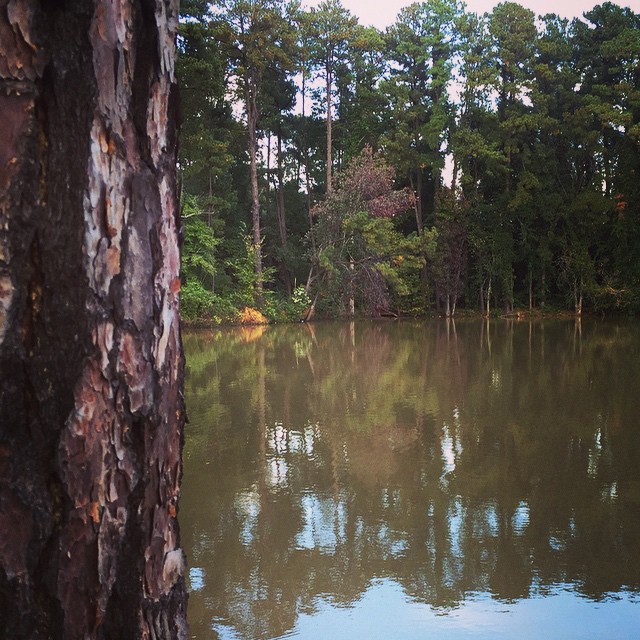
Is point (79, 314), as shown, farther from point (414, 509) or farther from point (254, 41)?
point (254, 41)

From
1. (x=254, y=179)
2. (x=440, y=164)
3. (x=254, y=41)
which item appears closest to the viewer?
(x=254, y=41)

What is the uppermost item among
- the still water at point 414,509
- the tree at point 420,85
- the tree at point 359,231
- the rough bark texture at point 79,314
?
the tree at point 420,85

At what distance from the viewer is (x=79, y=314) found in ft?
3.32

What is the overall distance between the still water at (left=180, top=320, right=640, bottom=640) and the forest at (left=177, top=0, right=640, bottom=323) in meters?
11.5

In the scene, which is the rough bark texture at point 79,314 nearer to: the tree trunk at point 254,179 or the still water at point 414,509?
the still water at point 414,509

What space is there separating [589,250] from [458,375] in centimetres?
1505

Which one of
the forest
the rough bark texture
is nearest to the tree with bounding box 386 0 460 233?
the forest

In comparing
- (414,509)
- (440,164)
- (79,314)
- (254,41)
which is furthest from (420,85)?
(79,314)

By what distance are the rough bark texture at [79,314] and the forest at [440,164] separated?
1704 cm

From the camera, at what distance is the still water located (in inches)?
99.6

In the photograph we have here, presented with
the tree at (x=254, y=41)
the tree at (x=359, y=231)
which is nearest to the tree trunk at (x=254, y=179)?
the tree at (x=254, y=41)

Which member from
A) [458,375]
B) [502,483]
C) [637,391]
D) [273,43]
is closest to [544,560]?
[502,483]

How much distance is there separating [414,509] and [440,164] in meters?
19.6

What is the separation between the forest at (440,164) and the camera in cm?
1880
